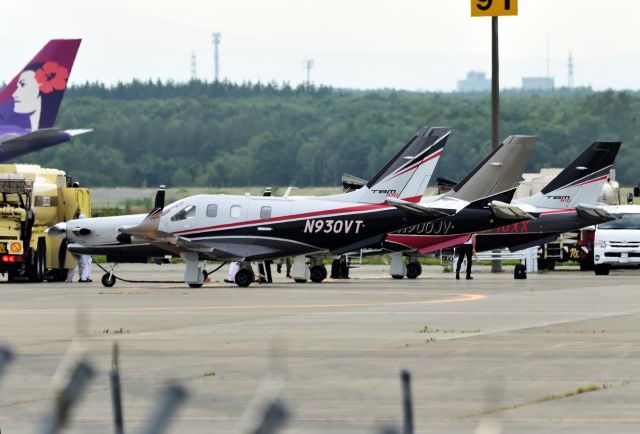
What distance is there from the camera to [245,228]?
132 feet

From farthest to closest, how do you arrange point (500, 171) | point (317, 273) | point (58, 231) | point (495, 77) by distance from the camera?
point (495, 77), point (500, 171), point (317, 273), point (58, 231)

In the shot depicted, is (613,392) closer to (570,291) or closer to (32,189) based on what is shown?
(570,291)

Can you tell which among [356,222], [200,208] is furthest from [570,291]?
[200,208]

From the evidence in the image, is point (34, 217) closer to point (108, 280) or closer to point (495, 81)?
point (108, 280)

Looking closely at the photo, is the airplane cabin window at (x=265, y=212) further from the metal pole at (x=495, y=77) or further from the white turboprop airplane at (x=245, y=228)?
the metal pole at (x=495, y=77)

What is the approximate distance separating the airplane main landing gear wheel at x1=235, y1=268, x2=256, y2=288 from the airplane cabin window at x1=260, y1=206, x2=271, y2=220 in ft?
5.08

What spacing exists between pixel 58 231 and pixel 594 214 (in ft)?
50.2

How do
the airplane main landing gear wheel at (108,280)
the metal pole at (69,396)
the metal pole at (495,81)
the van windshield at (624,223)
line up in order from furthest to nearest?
the metal pole at (495,81)
the van windshield at (624,223)
the airplane main landing gear wheel at (108,280)
the metal pole at (69,396)

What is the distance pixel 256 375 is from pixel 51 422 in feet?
31.2

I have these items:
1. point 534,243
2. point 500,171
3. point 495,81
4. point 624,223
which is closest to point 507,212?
point 500,171

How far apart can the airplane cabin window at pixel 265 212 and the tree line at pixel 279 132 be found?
56.6m

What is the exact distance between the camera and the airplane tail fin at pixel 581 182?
47.8m

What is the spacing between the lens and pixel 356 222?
1597 inches

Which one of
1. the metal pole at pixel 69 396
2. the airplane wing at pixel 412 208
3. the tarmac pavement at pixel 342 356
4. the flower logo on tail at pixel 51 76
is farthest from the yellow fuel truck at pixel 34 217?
the metal pole at pixel 69 396
